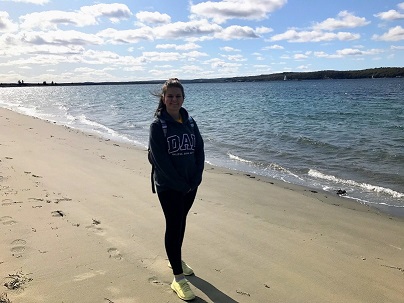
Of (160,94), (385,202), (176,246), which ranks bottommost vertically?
A: (385,202)

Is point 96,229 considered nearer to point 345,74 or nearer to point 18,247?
point 18,247

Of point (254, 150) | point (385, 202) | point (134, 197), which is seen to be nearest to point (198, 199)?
point (134, 197)

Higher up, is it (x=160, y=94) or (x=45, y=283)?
(x=160, y=94)

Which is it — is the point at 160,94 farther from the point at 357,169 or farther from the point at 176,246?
the point at 357,169

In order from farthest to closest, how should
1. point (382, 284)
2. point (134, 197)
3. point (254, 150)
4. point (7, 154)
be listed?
point (254, 150)
point (7, 154)
point (134, 197)
point (382, 284)

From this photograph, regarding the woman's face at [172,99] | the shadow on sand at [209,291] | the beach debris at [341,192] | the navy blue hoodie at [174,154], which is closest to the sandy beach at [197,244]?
the shadow on sand at [209,291]

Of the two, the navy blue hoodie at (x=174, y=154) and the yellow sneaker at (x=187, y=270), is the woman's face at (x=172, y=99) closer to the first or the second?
the navy blue hoodie at (x=174, y=154)

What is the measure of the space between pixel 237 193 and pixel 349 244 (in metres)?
3.04

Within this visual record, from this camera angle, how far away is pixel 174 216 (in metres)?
3.59

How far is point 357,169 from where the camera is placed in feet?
36.0

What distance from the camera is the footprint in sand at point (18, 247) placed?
4.14 meters

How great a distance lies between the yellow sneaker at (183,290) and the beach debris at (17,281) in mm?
1445

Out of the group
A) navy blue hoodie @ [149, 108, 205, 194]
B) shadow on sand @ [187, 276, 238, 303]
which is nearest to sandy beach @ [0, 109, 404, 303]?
shadow on sand @ [187, 276, 238, 303]

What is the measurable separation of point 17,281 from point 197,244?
2123 mm
